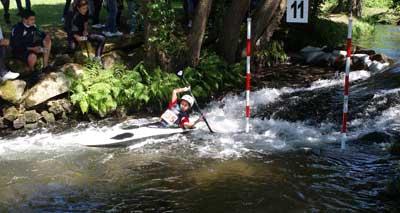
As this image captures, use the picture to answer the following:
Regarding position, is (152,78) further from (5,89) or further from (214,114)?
(5,89)

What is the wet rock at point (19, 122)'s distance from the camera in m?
9.10

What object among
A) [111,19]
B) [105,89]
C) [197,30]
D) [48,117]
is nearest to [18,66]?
[48,117]


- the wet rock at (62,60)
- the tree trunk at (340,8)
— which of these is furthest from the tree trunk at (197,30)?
the tree trunk at (340,8)

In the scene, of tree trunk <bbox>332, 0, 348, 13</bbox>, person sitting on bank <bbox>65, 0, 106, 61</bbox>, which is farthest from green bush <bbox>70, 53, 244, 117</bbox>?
tree trunk <bbox>332, 0, 348, 13</bbox>

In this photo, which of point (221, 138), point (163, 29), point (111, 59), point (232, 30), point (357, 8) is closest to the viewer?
point (221, 138)

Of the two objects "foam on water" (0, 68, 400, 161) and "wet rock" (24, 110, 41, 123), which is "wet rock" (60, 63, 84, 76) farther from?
"foam on water" (0, 68, 400, 161)

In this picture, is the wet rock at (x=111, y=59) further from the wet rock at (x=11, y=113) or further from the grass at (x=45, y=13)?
the grass at (x=45, y=13)

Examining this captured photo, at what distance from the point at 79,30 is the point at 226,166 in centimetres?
523

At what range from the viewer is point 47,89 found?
9.48m

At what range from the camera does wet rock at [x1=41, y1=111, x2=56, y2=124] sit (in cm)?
938

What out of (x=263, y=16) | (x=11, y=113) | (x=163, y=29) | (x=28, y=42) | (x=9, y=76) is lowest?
(x=11, y=113)

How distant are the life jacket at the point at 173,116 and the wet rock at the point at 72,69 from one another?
2169 mm

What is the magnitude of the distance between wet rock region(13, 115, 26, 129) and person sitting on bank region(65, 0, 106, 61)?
208cm

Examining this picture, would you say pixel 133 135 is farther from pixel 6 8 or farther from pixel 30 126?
pixel 6 8
